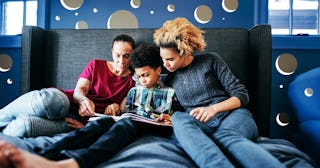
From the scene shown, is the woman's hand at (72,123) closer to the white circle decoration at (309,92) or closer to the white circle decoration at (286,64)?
the white circle decoration at (309,92)

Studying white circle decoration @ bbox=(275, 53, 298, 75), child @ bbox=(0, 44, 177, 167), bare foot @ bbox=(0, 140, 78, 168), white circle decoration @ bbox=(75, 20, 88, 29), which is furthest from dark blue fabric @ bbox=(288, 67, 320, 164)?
white circle decoration @ bbox=(75, 20, 88, 29)

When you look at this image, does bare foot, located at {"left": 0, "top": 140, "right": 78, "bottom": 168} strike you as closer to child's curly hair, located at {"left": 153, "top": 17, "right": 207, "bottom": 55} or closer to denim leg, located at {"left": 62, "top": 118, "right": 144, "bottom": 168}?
denim leg, located at {"left": 62, "top": 118, "right": 144, "bottom": 168}

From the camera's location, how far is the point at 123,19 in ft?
6.24

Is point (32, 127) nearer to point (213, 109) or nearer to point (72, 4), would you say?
point (213, 109)

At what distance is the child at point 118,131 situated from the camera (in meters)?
0.71

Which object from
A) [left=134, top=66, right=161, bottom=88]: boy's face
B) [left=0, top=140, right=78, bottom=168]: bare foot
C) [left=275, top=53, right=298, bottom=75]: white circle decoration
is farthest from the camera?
[left=275, top=53, right=298, bottom=75]: white circle decoration

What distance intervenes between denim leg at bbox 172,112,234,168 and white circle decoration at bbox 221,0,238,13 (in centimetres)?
98

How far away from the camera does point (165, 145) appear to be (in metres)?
0.97

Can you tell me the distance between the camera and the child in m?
0.71

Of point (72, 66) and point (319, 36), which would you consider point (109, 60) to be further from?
point (319, 36)

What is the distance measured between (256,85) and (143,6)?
879 mm

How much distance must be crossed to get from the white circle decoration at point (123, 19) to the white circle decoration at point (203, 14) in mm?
366

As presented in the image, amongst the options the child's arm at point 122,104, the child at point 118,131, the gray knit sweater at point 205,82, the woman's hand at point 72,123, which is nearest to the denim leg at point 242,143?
the gray knit sweater at point 205,82

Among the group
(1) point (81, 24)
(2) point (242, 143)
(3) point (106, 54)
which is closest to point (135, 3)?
(1) point (81, 24)
